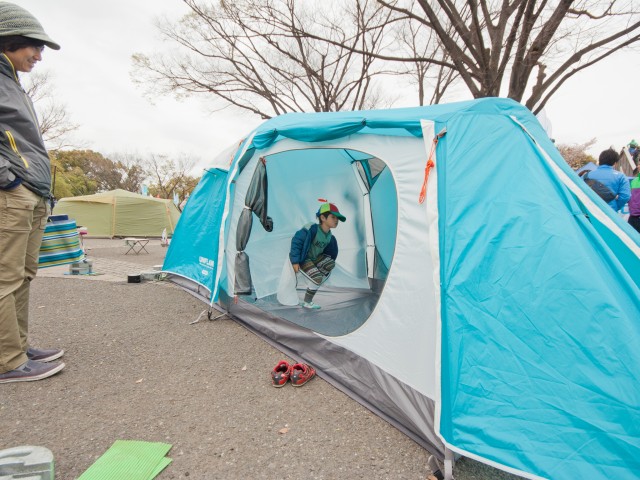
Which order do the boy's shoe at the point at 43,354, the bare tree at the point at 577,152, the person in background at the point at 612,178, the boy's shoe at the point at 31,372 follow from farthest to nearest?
the bare tree at the point at 577,152
the person in background at the point at 612,178
the boy's shoe at the point at 43,354
the boy's shoe at the point at 31,372

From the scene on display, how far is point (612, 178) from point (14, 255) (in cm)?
627

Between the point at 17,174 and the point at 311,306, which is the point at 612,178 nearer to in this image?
the point at 311,306

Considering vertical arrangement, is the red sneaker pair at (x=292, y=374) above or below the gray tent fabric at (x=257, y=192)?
below

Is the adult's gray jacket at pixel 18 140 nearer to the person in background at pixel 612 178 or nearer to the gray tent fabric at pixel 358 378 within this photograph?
the gray tent fabric at pixel 358 378

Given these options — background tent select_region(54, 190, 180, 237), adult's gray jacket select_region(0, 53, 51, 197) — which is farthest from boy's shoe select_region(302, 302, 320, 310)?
background tent select_region(54, 190, 180, 237)

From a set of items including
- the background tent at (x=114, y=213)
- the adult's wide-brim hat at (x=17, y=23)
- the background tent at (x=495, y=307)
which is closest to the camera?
the background tent at (x=495, y=307)

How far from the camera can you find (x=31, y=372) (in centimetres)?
230

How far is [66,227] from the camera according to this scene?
283 cm

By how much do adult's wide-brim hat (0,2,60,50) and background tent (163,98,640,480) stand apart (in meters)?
1.70

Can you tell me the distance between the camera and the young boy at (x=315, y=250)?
3.79m

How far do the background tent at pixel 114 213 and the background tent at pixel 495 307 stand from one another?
1183 centimetres

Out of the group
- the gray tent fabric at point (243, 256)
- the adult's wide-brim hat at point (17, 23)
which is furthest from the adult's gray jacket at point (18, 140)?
the gray tent fabric at point (243, 256)

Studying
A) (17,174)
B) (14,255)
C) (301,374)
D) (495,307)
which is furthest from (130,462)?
(495,307)

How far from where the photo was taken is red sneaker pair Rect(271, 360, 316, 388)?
7.76 feet
